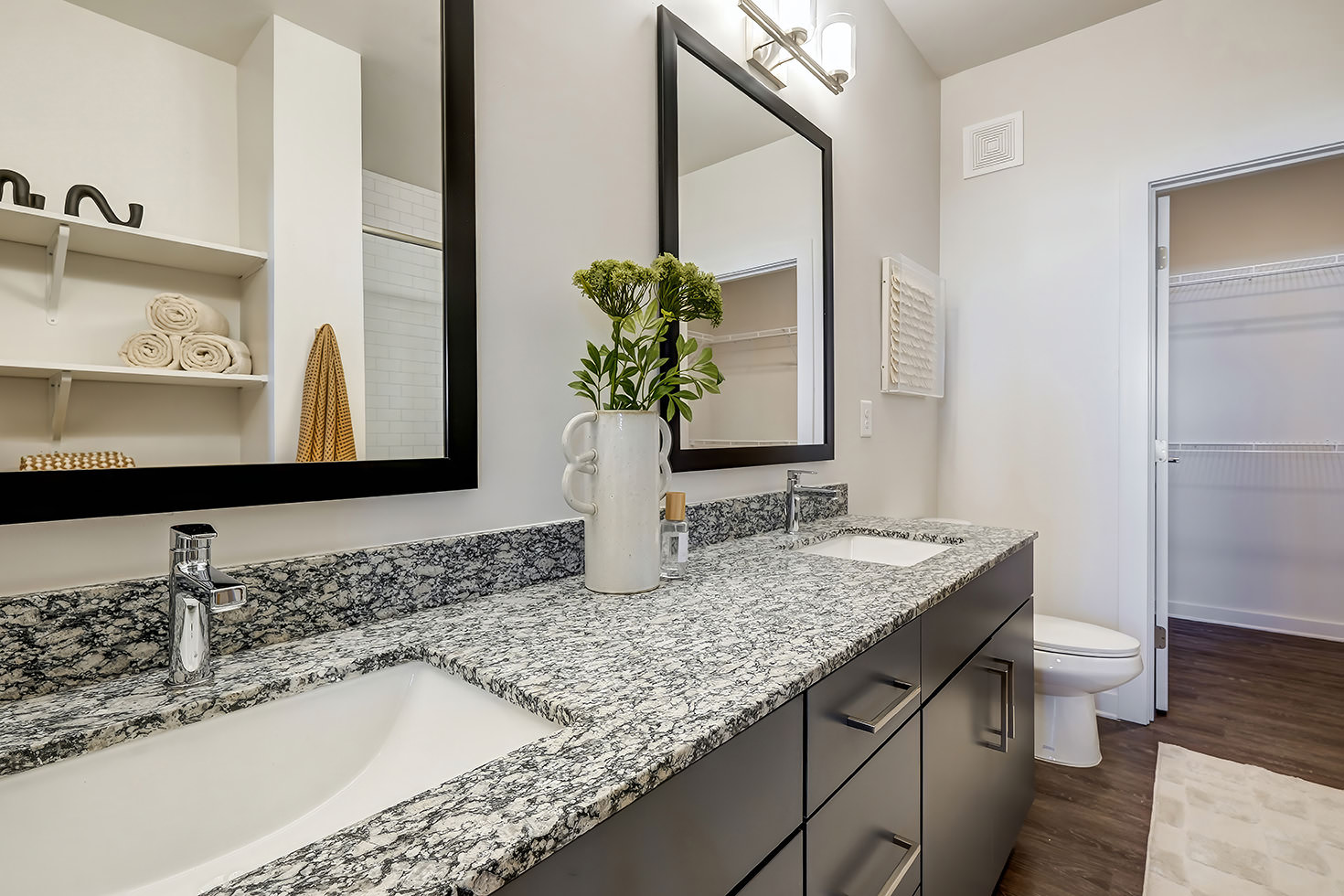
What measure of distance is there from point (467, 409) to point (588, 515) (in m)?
0.25

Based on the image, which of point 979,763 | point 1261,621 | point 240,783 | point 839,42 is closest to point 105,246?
point 240,783

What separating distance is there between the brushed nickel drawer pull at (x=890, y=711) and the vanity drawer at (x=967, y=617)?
0.05 meters

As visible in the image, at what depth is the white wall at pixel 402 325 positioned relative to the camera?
88 centimetres

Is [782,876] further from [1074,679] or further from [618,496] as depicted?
[1074,679]

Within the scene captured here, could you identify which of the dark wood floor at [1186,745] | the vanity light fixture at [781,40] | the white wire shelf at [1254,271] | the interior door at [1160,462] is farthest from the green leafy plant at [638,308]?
the white wire shelf at [1254,271]

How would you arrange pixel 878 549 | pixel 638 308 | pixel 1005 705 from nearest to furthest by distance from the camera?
1. pixel 638 308
2. pixel 1005 705
3. pixel 878 549

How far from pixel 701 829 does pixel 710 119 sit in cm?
144

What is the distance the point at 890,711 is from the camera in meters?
0.89

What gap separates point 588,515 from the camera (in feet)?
3.32

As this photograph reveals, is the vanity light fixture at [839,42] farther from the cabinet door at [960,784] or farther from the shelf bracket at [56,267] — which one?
the shelf bracket at [56,267]

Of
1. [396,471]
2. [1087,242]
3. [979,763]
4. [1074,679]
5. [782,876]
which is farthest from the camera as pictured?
[1087,242]

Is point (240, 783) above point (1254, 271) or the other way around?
the other way around

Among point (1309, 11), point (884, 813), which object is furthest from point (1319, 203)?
point (884, 813)

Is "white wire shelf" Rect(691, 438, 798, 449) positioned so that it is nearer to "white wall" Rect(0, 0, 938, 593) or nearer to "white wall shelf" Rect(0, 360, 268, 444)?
"white wall" Rect(0, 0, 938, 593)
